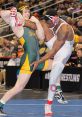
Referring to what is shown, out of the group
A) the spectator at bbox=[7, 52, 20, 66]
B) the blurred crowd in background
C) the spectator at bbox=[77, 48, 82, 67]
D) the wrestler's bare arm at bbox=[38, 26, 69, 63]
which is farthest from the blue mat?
the spectator at bbox=[7, 52, 20, 66]

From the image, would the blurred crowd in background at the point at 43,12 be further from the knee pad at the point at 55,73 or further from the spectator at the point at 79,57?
the knee pad at the point at 55,73

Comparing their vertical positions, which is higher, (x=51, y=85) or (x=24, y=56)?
(x=24, y=56)

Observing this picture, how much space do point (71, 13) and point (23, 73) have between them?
10.7m

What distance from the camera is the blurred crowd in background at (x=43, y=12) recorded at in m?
15.4

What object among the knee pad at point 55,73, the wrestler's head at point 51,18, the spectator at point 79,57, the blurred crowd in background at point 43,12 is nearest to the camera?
the wrestler's head at point 51,18

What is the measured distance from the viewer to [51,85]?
9234mm

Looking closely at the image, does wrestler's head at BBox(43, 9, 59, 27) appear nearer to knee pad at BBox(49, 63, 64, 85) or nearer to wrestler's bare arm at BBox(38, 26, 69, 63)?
wrestler's bare arm at BBox(38, 26, 69, 63)

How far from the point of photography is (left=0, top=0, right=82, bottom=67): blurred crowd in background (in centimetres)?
1541

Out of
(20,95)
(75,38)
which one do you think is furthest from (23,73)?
(20,95)

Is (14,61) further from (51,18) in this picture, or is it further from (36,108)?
(51,18)

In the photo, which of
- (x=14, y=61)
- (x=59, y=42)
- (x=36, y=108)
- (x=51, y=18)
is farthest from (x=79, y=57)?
(x=59, y=42)

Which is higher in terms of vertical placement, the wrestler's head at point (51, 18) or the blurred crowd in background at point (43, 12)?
the wrestler's head at point (51, 18)

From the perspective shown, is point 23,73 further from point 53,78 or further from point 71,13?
point 71,13

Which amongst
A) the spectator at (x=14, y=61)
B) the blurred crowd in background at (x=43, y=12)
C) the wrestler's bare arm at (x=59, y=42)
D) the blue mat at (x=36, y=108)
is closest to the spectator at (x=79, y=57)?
the blurred crowd in background at (x=43, y=12)
